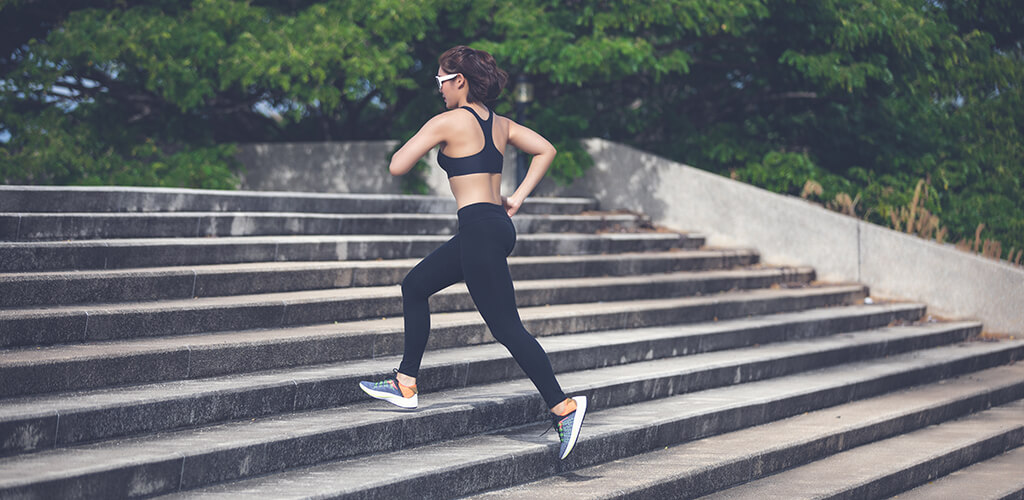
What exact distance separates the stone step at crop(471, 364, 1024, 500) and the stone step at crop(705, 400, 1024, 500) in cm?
6

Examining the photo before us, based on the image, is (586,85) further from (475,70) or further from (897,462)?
(475,70)

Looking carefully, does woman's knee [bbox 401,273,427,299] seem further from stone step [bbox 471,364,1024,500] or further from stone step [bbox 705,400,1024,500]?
stone step [bbox 705,400,1024,500]

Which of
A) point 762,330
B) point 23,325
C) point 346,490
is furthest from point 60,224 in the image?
point 762,330

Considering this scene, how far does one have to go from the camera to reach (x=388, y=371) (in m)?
5.38

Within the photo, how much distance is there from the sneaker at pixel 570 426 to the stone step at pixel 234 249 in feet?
9.90

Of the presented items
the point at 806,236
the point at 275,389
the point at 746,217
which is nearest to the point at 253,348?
the point at 275,389

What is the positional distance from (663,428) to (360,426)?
1955mm

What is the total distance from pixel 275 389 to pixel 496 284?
1.23 metres

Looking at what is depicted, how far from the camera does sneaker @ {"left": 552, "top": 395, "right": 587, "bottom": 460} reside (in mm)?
4676

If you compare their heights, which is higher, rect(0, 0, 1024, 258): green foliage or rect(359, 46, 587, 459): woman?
rect(0, 0, 1024, 258): green foliage

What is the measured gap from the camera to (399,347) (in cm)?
606

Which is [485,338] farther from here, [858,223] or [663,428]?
[858,223]

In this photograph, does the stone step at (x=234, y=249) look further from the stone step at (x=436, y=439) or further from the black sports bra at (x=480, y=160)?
the black sports bra at (x=480, y=160)

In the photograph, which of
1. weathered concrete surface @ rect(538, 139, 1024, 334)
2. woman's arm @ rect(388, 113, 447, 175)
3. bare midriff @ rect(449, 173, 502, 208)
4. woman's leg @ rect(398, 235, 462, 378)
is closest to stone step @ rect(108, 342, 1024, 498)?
woman's leg @ rect(398, 235, 462, 378)
